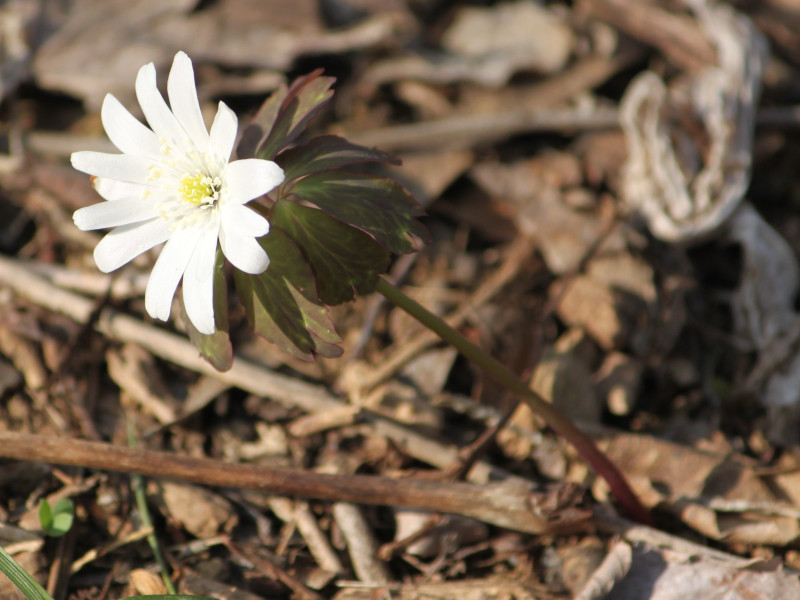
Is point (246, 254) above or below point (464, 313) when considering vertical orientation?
above

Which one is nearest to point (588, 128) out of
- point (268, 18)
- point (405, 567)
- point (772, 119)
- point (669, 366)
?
point (772, 119)

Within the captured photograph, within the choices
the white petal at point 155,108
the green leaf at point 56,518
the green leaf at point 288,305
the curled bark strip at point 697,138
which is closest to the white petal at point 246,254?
the green leaf at point 288,305

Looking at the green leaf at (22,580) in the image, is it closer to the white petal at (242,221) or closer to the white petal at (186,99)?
the white petal at (242,221)

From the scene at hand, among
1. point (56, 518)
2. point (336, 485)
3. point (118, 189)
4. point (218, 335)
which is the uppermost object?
point (118, 189)

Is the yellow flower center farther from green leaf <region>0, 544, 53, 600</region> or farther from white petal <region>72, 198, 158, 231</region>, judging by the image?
green leaf <region>0, 544, 53, 600</region>

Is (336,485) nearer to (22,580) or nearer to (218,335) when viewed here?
(218,335)

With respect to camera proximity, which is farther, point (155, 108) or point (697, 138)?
point (697, 138)

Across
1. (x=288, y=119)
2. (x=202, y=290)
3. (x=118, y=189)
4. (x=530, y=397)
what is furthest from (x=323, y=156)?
(x=530, y=397)

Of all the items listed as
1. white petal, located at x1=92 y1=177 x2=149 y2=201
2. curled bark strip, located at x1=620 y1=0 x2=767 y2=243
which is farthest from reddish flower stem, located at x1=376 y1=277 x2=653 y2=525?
curled bark strip, located at x1=620 y1=0 x2=767 y2=243
